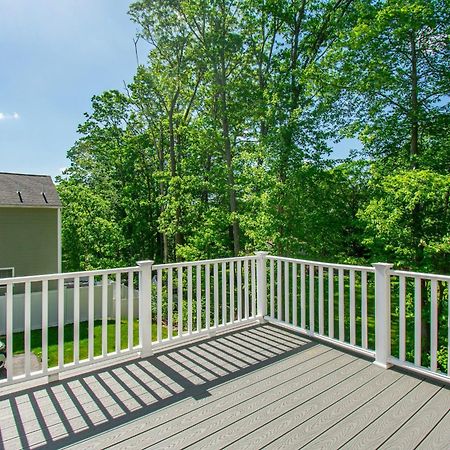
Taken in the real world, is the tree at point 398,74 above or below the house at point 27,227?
above

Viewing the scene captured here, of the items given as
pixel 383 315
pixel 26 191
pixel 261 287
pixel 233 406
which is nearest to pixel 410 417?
pixel 383 315

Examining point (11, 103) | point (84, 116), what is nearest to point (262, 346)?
point (11, 103)

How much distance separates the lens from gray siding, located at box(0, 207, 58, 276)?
10.2 m

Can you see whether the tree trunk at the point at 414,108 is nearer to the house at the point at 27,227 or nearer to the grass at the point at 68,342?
the grass at the point at 68,342

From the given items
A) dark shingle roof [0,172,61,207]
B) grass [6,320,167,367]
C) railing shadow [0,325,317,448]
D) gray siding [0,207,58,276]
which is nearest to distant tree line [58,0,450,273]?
gray siding [0,207,58,276]

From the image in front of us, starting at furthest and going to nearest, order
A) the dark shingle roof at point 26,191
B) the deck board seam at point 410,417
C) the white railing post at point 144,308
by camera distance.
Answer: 1. the dark shingle roof at point 26,191
2. the white railing post at point 144,308
3. the deck board seam at point 410,417

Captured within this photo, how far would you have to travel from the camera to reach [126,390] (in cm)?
263

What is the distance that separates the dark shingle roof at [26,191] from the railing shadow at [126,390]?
29.7ft

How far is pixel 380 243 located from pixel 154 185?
11.8 metres

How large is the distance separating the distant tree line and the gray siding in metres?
2.64

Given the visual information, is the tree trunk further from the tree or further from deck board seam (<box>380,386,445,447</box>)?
deck board seam (<box>380,386,445,447</box>)

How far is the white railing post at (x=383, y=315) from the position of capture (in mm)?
2996

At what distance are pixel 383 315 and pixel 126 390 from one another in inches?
92.3

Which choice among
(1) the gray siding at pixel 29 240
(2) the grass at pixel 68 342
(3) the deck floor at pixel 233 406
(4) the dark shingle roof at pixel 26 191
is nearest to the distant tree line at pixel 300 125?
(1) the gray siding at pixel 29 240
